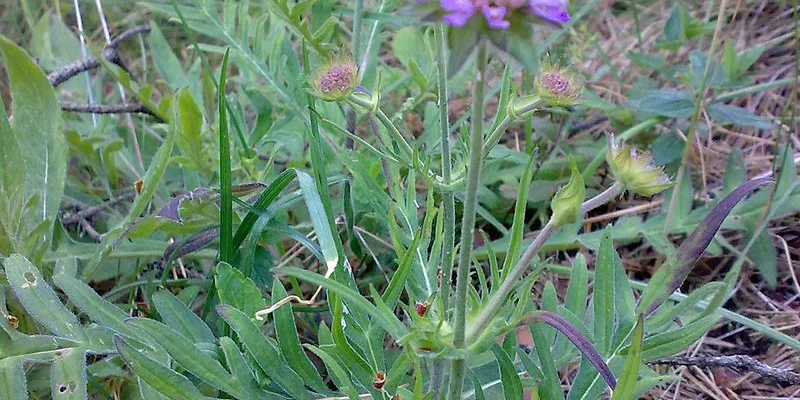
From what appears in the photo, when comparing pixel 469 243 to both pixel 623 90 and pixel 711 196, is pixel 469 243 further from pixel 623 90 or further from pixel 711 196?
pixel 623 90

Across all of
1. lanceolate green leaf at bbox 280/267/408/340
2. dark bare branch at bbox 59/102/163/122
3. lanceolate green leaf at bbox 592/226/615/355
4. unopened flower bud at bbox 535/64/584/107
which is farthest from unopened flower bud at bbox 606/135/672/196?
dark bare branch at bbox 59/102/163/122

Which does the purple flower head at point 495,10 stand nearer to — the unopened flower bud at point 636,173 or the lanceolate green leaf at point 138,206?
the unopened flower bud at point 636,173

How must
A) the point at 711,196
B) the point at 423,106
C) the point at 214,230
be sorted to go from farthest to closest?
1. the point at 423,106
2. the point at 711,196
3. the point at 214,230

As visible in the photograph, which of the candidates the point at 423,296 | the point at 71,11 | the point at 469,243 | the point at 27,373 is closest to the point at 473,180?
the point at 469,243

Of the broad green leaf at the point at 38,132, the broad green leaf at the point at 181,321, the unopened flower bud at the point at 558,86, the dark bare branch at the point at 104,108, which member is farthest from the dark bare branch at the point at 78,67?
the unopened flower bud at the point at 558,86

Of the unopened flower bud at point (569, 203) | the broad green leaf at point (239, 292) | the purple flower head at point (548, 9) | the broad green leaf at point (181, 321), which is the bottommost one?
the broad green leaf at point (181, 321)

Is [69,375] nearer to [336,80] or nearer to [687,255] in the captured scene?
[336,80]

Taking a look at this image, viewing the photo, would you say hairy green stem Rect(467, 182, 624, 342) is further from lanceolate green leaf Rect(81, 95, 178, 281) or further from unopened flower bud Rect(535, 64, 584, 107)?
lanceolate green leaf Rect(81, 95, 178, 281)
